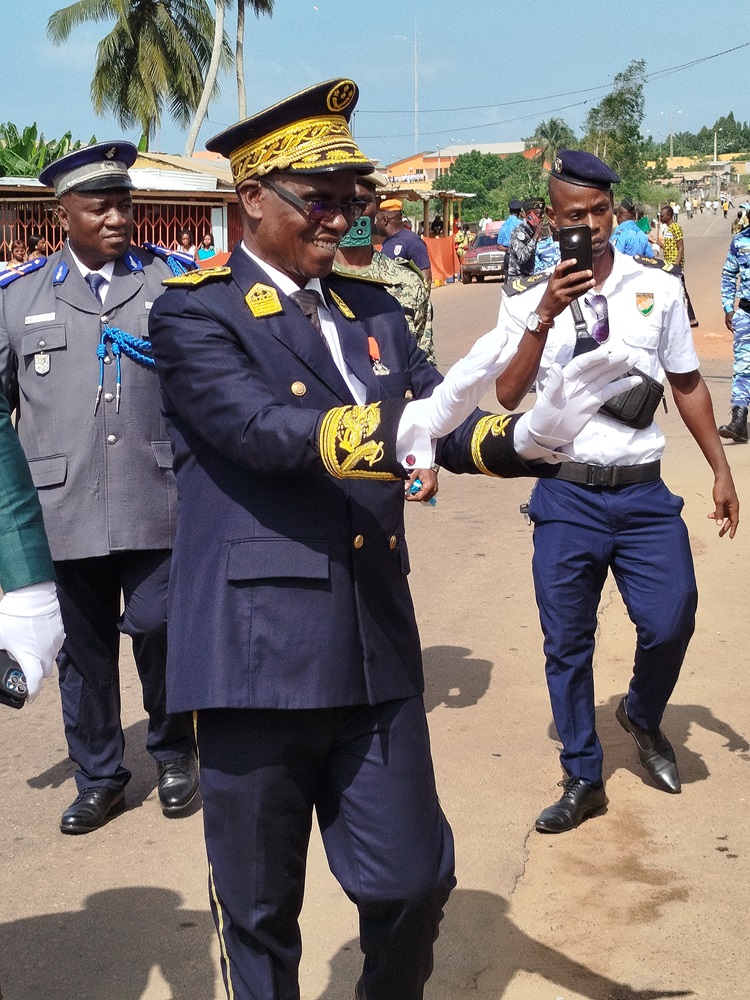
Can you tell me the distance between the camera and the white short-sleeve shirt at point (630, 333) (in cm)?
445

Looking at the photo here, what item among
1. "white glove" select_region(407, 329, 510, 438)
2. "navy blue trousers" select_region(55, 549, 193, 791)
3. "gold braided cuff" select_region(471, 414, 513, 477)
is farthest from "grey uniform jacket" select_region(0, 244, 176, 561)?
"white glove" select_region(407, 329, 510, 438)

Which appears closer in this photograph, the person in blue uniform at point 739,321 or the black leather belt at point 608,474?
the black leather belt at point 608,474

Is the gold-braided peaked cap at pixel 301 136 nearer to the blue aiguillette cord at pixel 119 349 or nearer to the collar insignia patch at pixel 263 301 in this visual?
the collar insignia patch at pixel 263 301

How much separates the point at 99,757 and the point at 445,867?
2315 mm

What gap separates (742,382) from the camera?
11.4 m

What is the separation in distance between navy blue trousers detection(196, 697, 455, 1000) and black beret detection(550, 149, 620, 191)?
226 cm

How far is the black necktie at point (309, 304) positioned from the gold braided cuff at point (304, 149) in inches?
10.2

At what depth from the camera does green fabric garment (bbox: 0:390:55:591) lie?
2.69m

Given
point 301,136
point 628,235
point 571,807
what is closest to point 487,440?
point 301,136

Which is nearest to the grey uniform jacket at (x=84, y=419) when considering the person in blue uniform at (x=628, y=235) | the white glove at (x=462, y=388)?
the white glove at (x=462, y=388)

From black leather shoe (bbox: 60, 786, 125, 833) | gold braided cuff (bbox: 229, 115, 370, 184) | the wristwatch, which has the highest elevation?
gold braided cuff (bbox: 229, 115, 370, 184)

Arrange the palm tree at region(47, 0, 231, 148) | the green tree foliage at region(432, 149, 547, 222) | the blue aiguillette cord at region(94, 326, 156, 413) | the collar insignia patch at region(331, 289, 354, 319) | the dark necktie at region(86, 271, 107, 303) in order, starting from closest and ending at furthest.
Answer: the collar insignia patch at region(331, 289, 354, 319) → the blue aiguillette cord at region(94, 326, 156, 413) → the dark necktie at region(86, 271, 107, 303) → the palm tree at region(47, 0, 231, 148) → the green tree foliage at region(432, 149, 547, 222)

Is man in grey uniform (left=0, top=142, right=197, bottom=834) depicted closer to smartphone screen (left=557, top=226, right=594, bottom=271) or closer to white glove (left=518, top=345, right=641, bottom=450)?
smartphone screen (left=557, top=226, right=594, bottom=271)

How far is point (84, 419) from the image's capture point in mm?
4613
